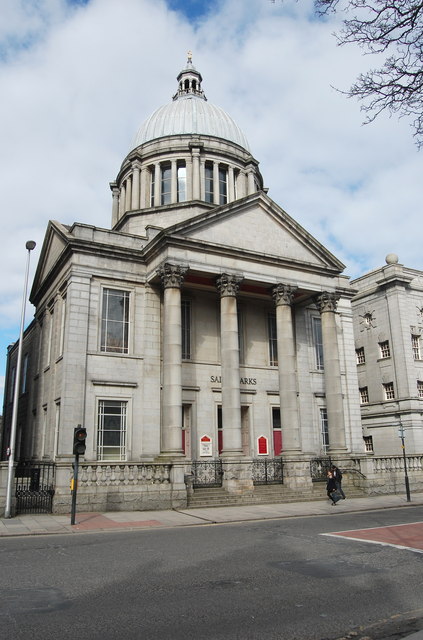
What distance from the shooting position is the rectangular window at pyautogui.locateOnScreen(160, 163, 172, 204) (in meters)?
35.1

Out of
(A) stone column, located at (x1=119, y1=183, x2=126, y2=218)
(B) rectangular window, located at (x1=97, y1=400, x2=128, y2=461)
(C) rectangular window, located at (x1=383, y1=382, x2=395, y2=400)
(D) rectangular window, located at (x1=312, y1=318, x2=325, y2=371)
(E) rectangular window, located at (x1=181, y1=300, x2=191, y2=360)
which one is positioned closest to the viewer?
(B) rectangular window, located at (x1=97, y1=400, x2=128, y2=461)

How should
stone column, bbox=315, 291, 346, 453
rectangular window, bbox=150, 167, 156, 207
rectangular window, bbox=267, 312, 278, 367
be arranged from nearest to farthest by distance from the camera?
stone column, bbox=315, 291, 346, 453 < rectangular window, bbox=267, 312, 278, 367 < rectangular window, bbox=150, 167, 156, 207

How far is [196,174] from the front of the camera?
34.4 meters

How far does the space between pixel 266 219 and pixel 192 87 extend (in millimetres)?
21585

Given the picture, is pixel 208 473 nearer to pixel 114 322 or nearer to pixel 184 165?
pixel 114 322

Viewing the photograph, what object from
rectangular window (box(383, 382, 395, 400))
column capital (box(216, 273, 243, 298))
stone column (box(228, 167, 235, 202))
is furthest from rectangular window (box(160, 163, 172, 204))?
rectangular window (box(383, 382, 395, 400))

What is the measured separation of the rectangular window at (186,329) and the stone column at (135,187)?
10.7 metres

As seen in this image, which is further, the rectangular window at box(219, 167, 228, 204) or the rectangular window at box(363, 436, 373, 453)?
the rectangular window at box(363, 436, 373, 453)

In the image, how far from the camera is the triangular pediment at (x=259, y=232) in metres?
25.2

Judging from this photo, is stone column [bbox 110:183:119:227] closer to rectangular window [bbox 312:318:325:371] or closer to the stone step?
rectangular window [bbox 312:318:325:371]

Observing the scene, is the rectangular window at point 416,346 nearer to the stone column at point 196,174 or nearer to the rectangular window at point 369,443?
the rectangular window at point 369,443

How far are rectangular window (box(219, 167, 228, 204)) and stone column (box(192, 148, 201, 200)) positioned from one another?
2.03 metres

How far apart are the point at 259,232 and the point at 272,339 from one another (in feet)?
20.0

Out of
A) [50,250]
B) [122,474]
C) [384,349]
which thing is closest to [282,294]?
[122,474]
